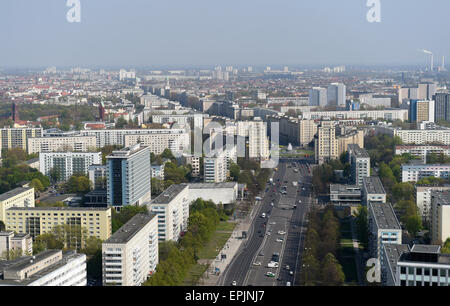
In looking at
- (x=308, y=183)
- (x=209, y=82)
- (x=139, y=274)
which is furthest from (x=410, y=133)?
(x=209, y=82)

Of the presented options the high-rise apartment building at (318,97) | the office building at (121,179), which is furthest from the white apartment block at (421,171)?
the high-rise apartment building at (318,97)

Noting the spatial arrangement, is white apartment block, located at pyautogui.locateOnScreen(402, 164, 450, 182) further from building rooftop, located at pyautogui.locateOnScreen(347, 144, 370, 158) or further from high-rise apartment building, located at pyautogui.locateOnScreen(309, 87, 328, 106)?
high-rise apartment building, located at pyautogui.locateOnScreen(309, 87, 328, 106)

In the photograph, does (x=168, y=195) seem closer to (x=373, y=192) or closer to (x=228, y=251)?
(x=228, y=251)

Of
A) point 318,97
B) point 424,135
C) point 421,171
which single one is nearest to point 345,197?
point 421,171

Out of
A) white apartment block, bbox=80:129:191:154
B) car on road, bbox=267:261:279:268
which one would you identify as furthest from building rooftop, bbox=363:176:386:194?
white apartment block, bbox=80:129:191:154

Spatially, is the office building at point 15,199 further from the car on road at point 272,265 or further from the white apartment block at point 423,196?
the white apartment block at point 423,196

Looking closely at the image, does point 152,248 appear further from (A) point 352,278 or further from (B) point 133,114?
(B) point 133,114
